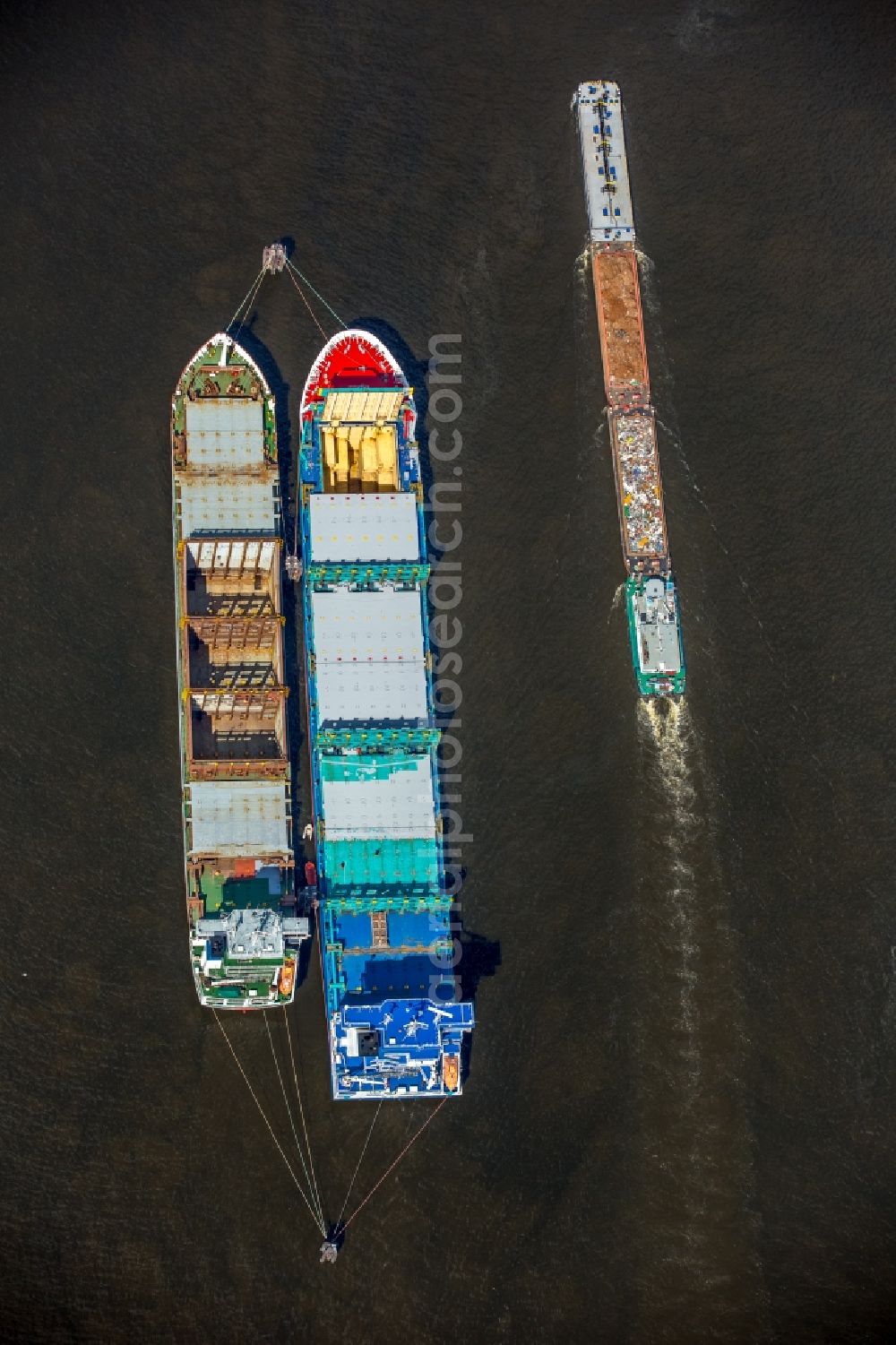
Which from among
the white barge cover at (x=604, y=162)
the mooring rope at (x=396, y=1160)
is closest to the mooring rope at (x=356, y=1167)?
the mooring rope at (x=396, y=1160)

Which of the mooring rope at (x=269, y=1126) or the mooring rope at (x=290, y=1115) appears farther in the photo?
the mooring rope at (x=290, y=1115)

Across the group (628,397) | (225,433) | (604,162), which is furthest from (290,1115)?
(604,162)

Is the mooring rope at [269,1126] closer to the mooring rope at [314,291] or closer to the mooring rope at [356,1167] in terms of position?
the mooring rope at [356,1167]

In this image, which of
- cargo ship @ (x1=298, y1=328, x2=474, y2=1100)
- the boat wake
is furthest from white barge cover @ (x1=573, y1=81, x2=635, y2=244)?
the boat wake

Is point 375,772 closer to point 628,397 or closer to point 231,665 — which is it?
point 231,665

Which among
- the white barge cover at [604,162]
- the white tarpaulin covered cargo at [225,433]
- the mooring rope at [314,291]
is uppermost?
the white barge cover at [604,162]

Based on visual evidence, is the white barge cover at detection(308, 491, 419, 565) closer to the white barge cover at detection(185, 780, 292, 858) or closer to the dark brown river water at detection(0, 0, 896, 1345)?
the dark brown river water at detection(0, 0, 896, 1345)
